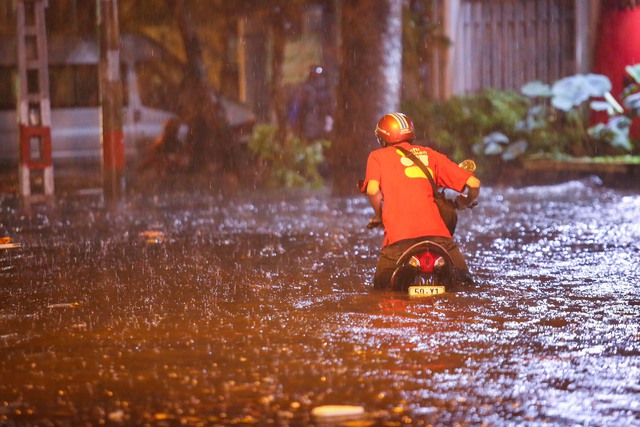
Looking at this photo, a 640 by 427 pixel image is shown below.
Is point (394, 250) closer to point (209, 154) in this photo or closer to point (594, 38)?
point (594, 38)

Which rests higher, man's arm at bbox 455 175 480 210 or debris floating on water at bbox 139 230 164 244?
man's arm at bbox 455 175 480 210

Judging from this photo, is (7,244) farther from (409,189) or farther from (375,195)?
(409,189)

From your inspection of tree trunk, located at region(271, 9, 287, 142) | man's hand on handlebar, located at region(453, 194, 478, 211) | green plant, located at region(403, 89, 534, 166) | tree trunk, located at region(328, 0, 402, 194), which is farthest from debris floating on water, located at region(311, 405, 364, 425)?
tree trunk, located at region(271, 9, 287, 142)

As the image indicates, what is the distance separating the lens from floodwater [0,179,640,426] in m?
5.48

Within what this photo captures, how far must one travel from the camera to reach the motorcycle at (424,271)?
8172 mm

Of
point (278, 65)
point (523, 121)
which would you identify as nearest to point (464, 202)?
point (523, 121)

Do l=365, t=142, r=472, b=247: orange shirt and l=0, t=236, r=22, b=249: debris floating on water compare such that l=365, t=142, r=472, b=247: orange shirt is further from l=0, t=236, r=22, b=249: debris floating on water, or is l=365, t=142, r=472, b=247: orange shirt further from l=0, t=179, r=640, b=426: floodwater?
l=0, t=236, r=22, b=249: debris floating on water

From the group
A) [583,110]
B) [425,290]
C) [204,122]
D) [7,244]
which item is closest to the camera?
[425,290]

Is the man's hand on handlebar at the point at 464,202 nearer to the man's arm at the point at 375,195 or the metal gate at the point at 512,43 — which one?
the man's arm at the point at 375,195

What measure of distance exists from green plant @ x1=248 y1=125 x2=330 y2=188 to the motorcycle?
11759 millimetres

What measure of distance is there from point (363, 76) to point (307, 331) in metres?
11.1

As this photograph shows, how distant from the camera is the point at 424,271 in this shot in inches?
323

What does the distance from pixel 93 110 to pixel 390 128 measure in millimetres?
16124

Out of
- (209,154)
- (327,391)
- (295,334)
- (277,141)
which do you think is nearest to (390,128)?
(295,334)
